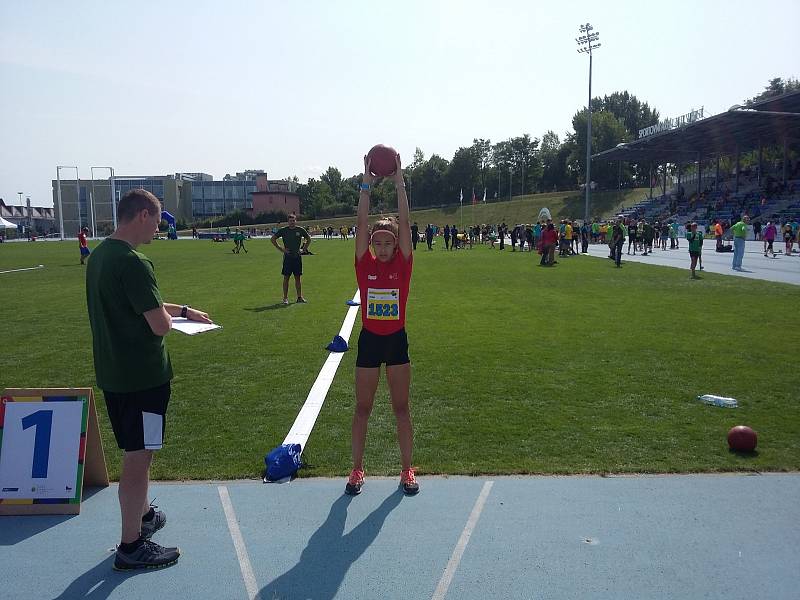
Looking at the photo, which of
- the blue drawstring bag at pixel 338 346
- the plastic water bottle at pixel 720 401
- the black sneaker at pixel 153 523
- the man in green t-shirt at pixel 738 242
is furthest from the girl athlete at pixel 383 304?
the man in green t-shirt at pixel 738 242

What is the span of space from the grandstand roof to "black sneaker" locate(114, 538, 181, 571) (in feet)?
143

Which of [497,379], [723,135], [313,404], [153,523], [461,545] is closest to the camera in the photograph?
[461,545]

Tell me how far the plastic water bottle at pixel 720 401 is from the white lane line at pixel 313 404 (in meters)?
4.09

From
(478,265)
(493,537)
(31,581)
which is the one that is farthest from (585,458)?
(478,265)

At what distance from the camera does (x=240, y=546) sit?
144 inches

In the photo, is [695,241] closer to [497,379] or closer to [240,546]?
[497,379]

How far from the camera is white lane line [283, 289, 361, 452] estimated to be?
5543 mm

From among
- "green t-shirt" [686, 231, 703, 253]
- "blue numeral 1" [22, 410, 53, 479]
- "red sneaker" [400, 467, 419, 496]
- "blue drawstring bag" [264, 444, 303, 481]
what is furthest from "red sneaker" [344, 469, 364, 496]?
"green t-shirt" [686, 231, 703, 253]

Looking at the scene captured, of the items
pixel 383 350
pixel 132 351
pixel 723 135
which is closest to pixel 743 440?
pixel 383 350

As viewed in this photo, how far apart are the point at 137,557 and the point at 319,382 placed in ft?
13.6

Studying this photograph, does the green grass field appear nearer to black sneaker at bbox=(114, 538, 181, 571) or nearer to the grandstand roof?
black sneaker at bbox=(114, 538, 181, 571)

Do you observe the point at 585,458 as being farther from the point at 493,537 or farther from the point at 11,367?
the point at 11,367

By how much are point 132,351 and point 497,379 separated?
5012 mm

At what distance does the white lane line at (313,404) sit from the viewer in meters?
5.54
